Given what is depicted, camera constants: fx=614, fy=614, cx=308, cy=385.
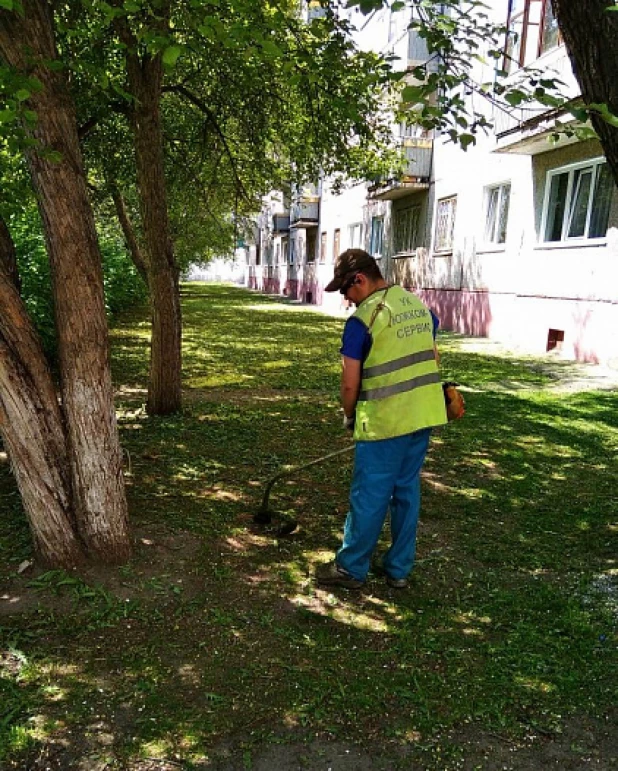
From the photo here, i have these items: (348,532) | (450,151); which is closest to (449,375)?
(348,532)

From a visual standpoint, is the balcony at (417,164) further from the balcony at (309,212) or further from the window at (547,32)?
the balcony at (309,212)

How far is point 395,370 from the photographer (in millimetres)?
3066

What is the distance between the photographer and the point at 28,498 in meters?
3.22

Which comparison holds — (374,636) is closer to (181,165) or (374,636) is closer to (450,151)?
(181,165)

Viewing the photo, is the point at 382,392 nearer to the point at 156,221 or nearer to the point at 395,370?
the point at 395,370

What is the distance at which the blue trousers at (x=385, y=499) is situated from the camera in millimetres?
3141

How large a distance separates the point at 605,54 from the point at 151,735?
3275mm

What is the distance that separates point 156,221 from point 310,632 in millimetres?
4337

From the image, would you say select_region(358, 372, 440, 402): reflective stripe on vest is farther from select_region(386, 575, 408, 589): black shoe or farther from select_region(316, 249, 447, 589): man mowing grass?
select_region(386, 575, 408, 589): black shoe

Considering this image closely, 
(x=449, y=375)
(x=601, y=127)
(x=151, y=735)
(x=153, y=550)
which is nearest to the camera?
(x=151, y=735)

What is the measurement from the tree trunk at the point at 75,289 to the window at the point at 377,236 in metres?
20.2

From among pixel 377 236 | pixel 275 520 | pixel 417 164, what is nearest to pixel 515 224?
pixel 417 164

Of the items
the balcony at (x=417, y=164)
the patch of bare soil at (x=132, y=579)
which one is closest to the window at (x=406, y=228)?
the balcony at (x=417, y=164)

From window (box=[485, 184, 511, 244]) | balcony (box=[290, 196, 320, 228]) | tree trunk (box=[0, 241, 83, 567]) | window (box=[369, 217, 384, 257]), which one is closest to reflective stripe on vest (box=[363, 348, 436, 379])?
tree trunk (box=[0, 241, 83, 567])
